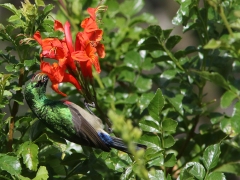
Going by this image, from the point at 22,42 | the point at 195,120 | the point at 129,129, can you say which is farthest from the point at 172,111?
the point at 129,129

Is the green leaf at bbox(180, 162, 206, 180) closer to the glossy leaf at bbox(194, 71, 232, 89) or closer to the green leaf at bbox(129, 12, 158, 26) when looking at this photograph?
the glossy leaf at bbox(194, 71, 232, 89)

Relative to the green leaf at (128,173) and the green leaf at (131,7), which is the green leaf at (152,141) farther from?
the green leaf at (131,7)

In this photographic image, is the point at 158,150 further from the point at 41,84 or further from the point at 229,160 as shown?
the point at 41,84

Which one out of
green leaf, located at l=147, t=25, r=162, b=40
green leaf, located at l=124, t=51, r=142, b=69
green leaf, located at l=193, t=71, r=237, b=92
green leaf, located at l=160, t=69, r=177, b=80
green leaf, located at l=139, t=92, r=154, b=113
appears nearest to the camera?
green leaf, located at l=193, t=71, r=237, b=92

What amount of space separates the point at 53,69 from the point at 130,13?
1052 mm

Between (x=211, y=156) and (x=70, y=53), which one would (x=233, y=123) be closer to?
(x=211, y=156)

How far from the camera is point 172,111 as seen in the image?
269 centimetres

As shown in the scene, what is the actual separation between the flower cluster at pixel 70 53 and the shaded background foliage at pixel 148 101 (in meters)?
0.06

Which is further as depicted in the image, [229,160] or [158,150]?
[229,160]

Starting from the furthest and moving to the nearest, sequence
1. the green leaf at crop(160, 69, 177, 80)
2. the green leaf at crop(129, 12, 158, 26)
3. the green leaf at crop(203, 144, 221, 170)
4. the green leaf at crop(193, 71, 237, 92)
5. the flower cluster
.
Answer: the green leaf at crop(129, 12, 158, 26) < the green leaf at crop(160, 69, 177, 80) < the flower cluster < the green leaf at crop(203, 144, 221, 170) < the green leaf at crop(193, 71, 237, 92)

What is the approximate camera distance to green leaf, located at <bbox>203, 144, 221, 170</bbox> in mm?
2104

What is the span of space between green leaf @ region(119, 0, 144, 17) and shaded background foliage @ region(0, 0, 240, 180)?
9cm

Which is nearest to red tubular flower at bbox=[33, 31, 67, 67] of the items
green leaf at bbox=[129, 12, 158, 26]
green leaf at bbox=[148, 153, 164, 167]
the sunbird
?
the sunbird

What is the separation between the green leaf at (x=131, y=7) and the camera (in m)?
3.17
